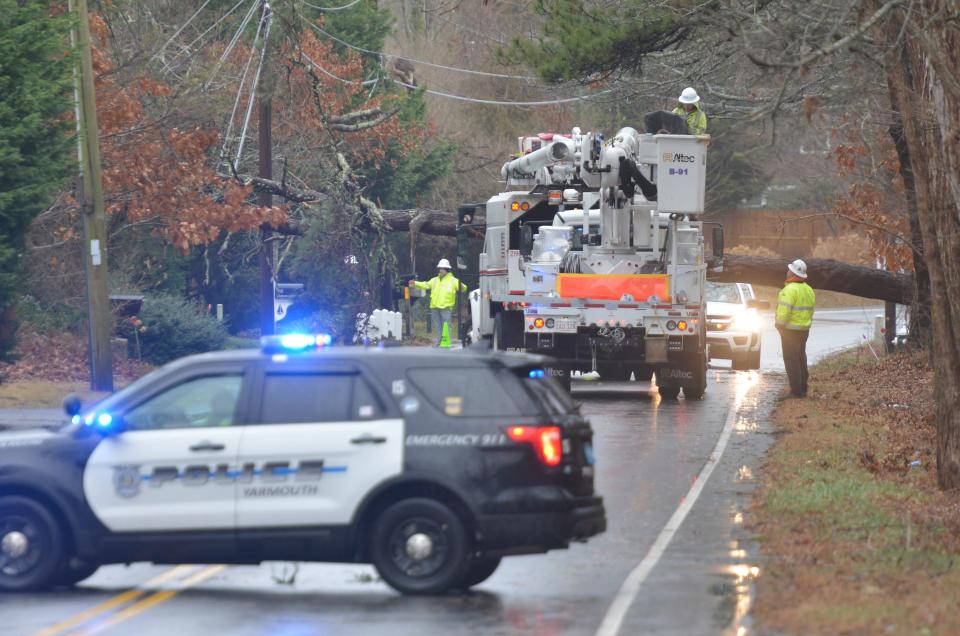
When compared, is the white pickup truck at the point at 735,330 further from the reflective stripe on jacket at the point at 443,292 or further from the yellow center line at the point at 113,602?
the yellow center line at the point at 113,602

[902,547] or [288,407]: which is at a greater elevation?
[288,407]

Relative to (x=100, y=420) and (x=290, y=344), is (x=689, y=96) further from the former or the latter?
(x=100, y=420)

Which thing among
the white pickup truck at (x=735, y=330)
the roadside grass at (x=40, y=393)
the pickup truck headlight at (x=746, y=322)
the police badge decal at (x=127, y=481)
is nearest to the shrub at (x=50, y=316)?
the roadside grass at (x=40, y=393)

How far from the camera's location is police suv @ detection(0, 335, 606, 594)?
9172mm

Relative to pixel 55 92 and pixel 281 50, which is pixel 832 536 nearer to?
pixel 55 92

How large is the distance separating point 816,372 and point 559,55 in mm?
9543

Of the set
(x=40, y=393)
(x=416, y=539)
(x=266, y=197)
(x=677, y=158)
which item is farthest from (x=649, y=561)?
(x=266, y=197)

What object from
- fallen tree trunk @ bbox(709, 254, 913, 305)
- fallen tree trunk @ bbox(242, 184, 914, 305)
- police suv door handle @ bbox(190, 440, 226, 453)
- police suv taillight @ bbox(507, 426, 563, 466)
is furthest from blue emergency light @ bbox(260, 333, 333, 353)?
fallen tree trunk @ bbox(709, 254, 913, 305)

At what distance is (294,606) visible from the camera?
9.02 meters

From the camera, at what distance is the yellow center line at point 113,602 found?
831cm

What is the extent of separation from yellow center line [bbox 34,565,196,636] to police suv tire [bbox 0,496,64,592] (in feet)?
1.55

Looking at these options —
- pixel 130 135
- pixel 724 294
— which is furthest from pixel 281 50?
pixel 724 294

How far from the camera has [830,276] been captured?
2886cm

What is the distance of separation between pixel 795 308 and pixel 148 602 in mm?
14039
